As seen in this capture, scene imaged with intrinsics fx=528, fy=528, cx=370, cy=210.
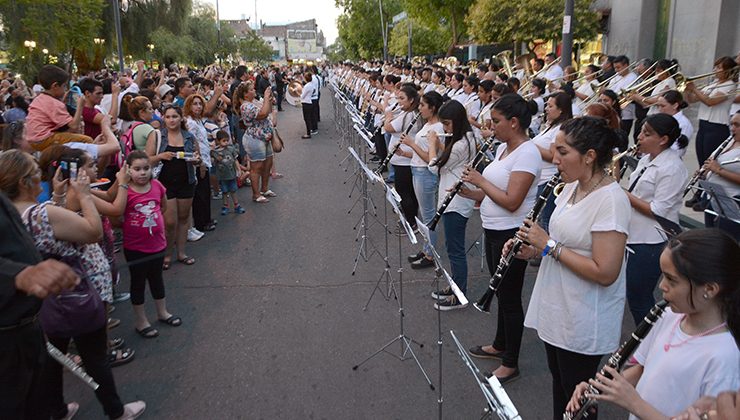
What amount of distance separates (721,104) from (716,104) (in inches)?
2.4

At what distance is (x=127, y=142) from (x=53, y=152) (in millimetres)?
2333

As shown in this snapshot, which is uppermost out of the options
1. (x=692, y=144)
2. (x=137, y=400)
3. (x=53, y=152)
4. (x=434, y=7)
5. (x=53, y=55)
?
(x=434, y=7)

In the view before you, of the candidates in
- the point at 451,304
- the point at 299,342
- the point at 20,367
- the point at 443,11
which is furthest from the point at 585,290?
the point at 443,11

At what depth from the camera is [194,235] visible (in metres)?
7.44

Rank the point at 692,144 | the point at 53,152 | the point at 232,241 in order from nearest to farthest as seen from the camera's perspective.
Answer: the point at 53,152, the point at 232,241, the point at 692,144

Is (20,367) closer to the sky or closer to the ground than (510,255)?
closer to the ground

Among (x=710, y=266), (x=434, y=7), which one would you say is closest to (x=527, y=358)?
(x=710, y=266)

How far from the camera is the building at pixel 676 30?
46.4ft

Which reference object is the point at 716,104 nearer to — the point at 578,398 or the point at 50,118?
the point at 578,398

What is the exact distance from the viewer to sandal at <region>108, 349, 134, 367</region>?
14.3ft

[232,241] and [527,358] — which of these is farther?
[232,241]

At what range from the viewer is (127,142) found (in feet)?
19.3

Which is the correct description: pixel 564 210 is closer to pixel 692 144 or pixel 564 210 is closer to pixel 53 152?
pixel 53 152

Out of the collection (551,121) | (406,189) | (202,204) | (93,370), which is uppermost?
(551,121)
